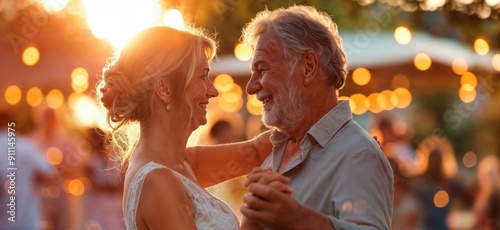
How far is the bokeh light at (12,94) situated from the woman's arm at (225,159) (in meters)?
6.41

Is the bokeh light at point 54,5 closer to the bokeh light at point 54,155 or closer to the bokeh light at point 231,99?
the bokeh light at point 54,155

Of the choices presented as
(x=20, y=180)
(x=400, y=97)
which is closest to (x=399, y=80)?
(x=400, y=97)

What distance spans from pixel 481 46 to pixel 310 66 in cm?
423

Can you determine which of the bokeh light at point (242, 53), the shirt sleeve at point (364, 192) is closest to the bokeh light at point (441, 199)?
the bokeh light at point (242, 53)

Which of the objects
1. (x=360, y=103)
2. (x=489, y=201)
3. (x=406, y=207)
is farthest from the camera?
(x=360, y=103)

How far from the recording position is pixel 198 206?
385 centimetres

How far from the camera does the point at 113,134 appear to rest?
4141mm

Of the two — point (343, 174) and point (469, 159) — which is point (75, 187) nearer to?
point (343, 174)

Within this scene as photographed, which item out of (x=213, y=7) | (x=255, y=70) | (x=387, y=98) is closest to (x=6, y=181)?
(x=213, y=7)

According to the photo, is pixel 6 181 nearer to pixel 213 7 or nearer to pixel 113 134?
pixel 213 7

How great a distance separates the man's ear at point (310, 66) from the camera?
3.65m

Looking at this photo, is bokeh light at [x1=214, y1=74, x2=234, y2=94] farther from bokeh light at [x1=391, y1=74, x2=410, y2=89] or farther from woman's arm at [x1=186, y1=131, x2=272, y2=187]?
woman's arm at [x1=186, y1=131, x2=272, y2=187]

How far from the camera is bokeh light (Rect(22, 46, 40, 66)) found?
986cm

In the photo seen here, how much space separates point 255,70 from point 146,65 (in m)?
0.42
